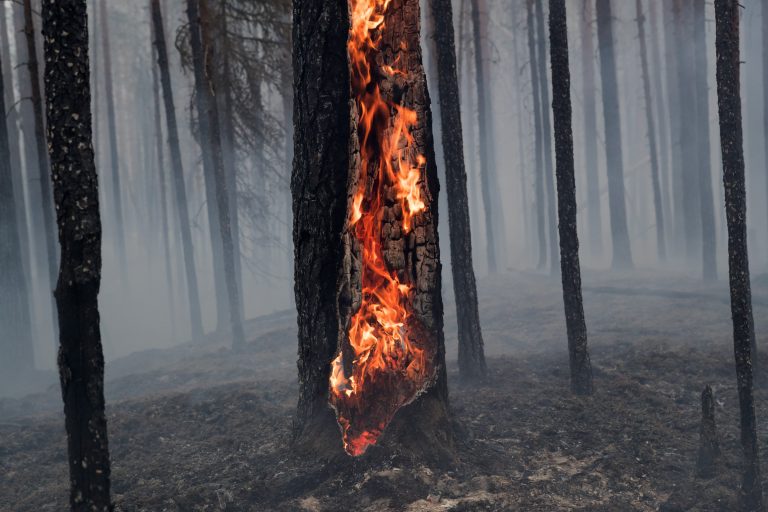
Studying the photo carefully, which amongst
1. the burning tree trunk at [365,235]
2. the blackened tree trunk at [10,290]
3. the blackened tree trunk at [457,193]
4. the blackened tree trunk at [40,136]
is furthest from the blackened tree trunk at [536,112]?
the burning tree trunk at [365,235]

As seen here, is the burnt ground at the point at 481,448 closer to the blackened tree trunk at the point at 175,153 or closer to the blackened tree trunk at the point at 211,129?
the blackened tree trunk at the point at 211,129

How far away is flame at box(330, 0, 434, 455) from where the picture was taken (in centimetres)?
622

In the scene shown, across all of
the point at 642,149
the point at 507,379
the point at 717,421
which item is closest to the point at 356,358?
the point at 507,379

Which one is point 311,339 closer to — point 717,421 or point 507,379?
point 507,379

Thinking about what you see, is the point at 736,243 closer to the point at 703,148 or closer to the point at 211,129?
Result: the point at 211,129

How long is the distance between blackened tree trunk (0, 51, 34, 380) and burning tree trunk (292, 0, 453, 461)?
11.6m

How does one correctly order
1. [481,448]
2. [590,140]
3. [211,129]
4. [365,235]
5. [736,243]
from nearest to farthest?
[736,243] → [365,235] → [481,448] → [211,129] → [590,140]

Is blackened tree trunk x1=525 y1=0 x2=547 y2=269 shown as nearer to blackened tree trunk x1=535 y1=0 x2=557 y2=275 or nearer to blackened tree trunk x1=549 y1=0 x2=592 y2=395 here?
blackened tree trunk x1=535 y1=0 x2=557 y2=275

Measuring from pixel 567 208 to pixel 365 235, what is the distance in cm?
345

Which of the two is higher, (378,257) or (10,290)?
(378,257)

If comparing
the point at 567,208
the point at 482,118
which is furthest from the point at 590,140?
the point at 567,208

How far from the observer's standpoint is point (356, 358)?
6250 millimetres

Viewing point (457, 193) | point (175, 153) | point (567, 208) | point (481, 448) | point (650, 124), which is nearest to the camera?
point (481, 448)

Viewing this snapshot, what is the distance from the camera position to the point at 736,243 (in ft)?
19.7
